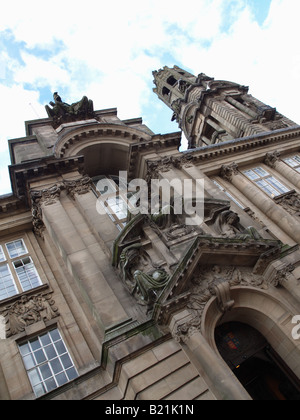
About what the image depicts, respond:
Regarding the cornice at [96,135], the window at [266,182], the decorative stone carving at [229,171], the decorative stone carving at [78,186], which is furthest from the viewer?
the decorative stone carving at [229,171]

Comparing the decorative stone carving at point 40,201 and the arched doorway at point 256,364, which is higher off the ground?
the decorative stone carving at point 40,201

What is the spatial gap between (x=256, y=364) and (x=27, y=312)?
8.61 meters

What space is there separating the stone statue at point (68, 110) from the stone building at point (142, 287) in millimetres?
4159

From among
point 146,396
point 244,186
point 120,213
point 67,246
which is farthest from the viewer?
point 244,186

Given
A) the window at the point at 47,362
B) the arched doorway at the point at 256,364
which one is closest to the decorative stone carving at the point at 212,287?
the arched doorway at the point at 256,364

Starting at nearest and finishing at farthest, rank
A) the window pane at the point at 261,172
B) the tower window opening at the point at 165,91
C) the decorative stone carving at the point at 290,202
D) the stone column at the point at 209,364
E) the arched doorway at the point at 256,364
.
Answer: the stone column at the point at 209,364 → the arched doorway at the point at 256,364 → the decorative stone carving at the point at 290,202 → the window pane at the point at 261,172 → the tower window opening at the point at 165,91

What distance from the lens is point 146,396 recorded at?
9266 mm

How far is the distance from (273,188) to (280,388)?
12.2 m

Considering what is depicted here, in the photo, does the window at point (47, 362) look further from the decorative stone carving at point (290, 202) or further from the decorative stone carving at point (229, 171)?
the decorative stone carving at point (229, 171)

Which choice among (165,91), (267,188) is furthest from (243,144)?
(165,91)

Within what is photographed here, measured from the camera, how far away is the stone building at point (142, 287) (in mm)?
10242

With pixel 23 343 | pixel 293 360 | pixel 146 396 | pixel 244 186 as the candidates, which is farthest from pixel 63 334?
pixel 244 186

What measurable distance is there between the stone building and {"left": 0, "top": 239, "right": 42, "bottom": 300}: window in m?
0.06
